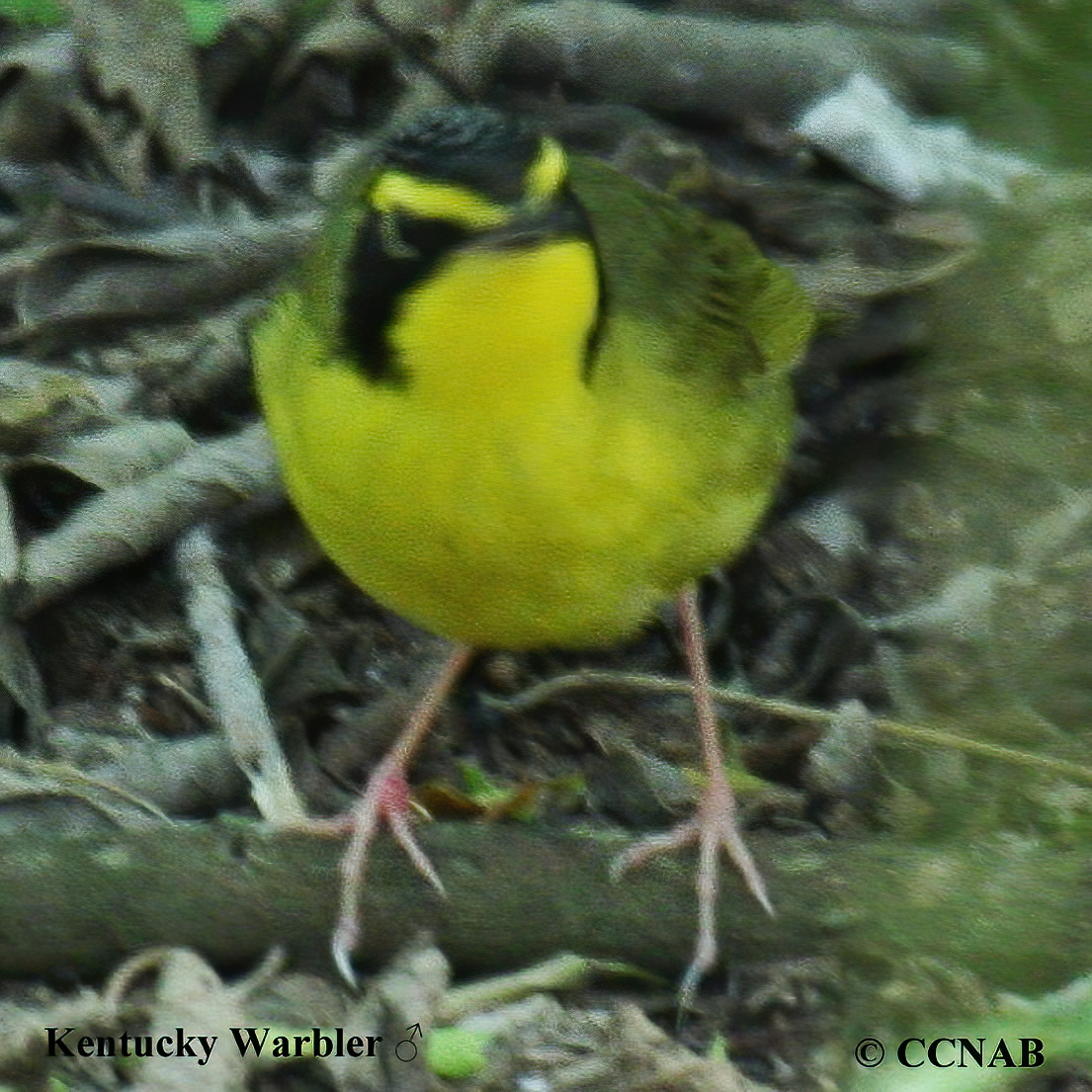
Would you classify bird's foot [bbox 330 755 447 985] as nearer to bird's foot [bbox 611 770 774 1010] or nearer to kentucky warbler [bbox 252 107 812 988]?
kentucky warbler [bbox 252 107 812 988]

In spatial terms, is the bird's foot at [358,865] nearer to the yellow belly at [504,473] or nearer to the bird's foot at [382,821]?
the bird's foot at [382,821]

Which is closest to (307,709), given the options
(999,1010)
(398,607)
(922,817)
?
(398,607)

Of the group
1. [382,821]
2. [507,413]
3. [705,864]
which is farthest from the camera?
[382,821]

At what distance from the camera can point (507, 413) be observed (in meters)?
3.13

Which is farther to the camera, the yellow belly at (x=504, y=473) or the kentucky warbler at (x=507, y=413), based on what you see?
the yellow belly at (x=504, y=473)

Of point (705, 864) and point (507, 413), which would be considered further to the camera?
point (705, 864)

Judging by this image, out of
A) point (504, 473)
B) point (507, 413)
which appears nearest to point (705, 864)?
point (504, 473)

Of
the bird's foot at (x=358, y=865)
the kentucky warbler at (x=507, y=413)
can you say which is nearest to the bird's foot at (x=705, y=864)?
the kentucky warbler at (x=507, y=413)

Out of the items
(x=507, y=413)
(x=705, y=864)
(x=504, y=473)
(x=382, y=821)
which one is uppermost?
(x=507, y=413)

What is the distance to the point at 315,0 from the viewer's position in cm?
575

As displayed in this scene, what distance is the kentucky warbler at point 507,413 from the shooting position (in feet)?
9.75

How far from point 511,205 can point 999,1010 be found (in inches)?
59.0

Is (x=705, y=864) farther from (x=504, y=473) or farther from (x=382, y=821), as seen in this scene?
(x=504, y=473)

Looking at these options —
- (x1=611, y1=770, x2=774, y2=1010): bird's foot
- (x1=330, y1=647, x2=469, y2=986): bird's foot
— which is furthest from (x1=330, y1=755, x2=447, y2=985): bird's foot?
(x1=611, y1=770, x2=774, y2=1010): bird's foot
